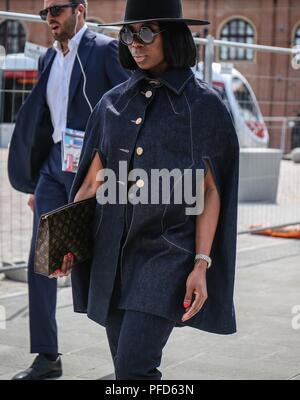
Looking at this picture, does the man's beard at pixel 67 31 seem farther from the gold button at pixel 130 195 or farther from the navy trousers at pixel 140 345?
the navy trousers at pixel 140 345

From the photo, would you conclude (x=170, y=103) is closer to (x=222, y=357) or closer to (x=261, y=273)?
(x=222, y=357)

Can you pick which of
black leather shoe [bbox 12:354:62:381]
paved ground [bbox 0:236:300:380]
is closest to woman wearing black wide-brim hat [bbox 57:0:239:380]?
black leather shoe [bbox 12:354:62:381]

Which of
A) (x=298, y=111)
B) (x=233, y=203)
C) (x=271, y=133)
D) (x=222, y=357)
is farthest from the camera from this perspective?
(x=271, y=133)

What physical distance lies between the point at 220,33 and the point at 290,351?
4729 cm

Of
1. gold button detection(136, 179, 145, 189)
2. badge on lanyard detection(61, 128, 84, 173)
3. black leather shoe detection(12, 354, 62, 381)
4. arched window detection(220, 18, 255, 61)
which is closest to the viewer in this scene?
gold button detection(136, 179, 145, 189)

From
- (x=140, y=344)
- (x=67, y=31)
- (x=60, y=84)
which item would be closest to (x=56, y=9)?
(x=67, y=31)

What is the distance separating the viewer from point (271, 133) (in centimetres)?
1798

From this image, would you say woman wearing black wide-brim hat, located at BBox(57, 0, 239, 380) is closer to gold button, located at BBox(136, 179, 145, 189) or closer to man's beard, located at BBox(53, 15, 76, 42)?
gold button, located at BBox(136, 179, 145, 189)

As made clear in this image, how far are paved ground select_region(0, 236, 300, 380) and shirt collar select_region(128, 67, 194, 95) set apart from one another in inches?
77.1

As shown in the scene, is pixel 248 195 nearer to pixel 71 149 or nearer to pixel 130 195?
pixel 71 149

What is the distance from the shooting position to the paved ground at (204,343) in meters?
4.75

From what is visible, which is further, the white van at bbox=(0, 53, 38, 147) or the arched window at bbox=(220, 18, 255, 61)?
the arched window at bbox=(220, 18, 255, 61)

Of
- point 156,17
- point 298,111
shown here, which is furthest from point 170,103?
point 298,111

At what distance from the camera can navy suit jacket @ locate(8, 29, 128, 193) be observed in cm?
468
